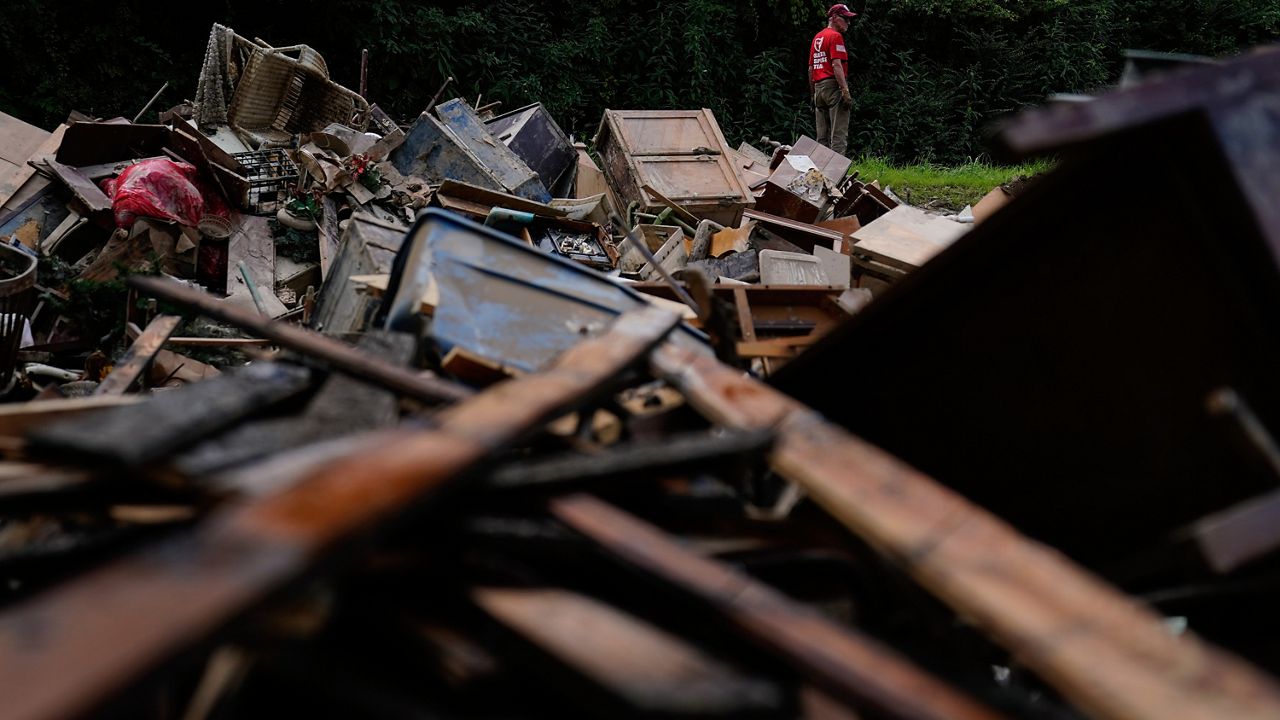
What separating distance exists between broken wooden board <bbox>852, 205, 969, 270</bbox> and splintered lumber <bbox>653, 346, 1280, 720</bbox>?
12.4 feet

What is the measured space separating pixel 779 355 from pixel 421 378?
7.39ft

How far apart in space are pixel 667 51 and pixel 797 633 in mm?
12948

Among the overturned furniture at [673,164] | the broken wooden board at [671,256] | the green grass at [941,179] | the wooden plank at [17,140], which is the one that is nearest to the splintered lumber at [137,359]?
the broken wooden board at [671,256]

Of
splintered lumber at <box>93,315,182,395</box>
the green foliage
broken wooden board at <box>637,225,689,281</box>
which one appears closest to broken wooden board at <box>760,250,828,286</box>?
broken wooden board at <box>637,225,689,281</box>

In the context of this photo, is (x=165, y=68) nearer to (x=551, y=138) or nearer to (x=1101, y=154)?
(x=551, y=138)

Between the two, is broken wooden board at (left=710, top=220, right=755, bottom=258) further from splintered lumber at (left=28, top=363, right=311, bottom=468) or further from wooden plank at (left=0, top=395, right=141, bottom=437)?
splintered lumber at (left=28, top=363, right=311, bottom=468)

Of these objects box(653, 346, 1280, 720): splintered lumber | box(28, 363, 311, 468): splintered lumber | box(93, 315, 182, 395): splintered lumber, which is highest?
box(28, 363, 311, 468): splintered lumber

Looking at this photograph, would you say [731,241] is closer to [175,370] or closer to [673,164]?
[673,164]

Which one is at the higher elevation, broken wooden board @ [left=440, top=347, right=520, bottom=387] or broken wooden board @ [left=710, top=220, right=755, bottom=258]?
broken wooden board @ [left=440, top=347, right=520, bottom=387]

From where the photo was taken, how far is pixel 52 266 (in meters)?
5.58

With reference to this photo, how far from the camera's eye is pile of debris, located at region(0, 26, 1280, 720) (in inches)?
49.9

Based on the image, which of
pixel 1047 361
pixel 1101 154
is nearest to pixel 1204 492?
pixel 1047 361

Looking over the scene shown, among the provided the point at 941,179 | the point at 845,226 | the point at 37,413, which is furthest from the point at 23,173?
the point at 941,179

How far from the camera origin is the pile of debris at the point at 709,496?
1268 mm
